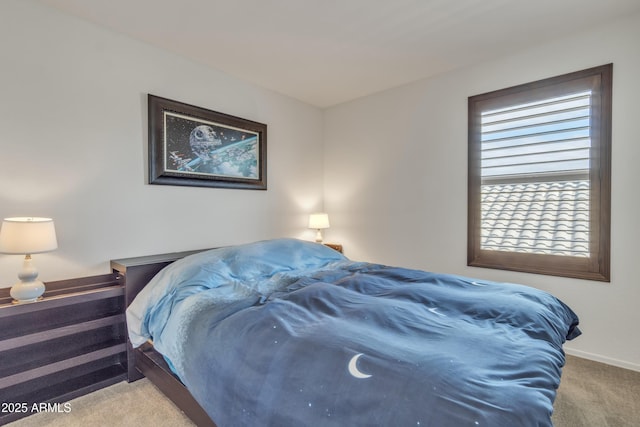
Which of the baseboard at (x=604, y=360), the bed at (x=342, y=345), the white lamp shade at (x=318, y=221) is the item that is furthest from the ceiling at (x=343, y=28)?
the baseboard at (x=604, y=360)

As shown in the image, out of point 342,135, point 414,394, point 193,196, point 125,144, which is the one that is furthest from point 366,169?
point 414,394

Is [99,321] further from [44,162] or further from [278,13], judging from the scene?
[278,13]

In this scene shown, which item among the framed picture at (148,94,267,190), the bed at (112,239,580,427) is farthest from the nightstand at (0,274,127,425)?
the framed picture at (148,94,267,190)

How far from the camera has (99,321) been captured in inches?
76.8

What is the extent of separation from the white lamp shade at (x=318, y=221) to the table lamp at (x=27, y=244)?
2350 mm

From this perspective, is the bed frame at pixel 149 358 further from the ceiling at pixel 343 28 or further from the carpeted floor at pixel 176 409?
the ceiling at pixel 343 28

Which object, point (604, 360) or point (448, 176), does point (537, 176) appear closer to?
point (448, 176)

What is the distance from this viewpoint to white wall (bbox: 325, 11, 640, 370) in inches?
86.6

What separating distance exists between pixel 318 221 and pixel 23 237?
8.30 feet

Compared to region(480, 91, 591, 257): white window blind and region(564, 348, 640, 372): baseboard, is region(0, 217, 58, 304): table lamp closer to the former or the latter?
region(480, 91, 591, 257): white window blind

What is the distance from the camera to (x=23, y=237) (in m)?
1.64

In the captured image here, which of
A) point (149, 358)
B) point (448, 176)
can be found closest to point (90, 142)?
point (149, 358)

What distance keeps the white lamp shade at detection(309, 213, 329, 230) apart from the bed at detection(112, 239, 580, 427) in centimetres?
143

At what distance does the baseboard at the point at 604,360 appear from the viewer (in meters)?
2.18
